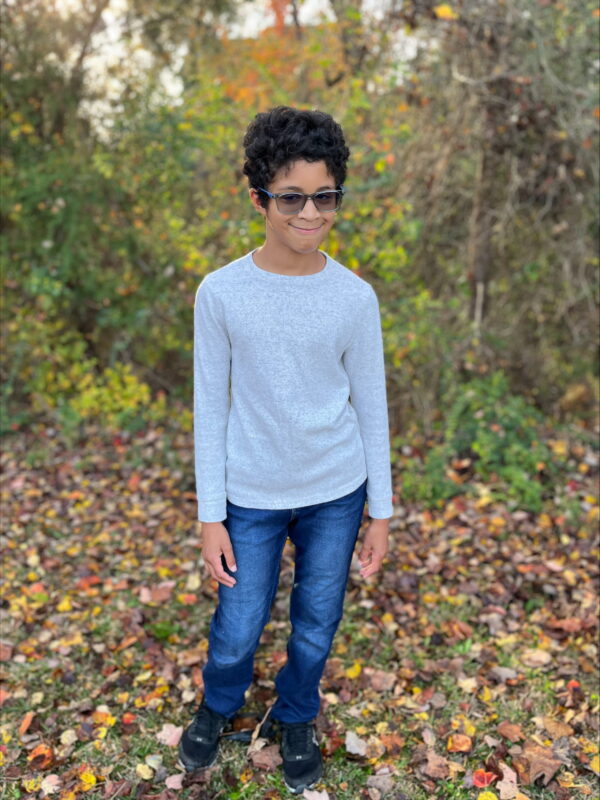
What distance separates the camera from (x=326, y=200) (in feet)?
5.95

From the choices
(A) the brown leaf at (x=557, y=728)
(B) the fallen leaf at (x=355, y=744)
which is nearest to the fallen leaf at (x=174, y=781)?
(B) the fallen leaf at (x=355, y=744)

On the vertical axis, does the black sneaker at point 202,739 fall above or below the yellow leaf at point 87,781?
above

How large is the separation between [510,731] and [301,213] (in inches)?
82.8

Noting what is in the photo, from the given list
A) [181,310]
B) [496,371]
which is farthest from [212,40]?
[496,371]

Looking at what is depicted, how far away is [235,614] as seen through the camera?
2102 mm

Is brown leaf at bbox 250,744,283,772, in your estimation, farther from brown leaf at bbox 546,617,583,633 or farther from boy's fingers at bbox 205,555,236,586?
brown leaf at bbox 546,617,583,633

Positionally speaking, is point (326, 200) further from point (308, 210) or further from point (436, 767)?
point (436, 767)

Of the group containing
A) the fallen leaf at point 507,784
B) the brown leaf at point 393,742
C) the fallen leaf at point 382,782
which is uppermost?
the fallen leaf at point 507,784

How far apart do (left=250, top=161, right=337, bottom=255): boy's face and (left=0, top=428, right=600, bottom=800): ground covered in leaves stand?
1.87 metres

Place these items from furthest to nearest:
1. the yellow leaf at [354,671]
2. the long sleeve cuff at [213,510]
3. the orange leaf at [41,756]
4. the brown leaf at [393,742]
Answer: the yellow leaf at [354,671]
the brown leaf at [393,742]
the orange leaf at [41,756]
the long sleeve cuff at [213,510]

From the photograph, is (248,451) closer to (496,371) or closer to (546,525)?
(546,525)

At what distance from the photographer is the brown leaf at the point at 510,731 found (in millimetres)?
2570

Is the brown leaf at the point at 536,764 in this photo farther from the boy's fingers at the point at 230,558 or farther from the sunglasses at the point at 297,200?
the sunglasses at the point at 297,200

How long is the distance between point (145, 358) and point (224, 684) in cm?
380
